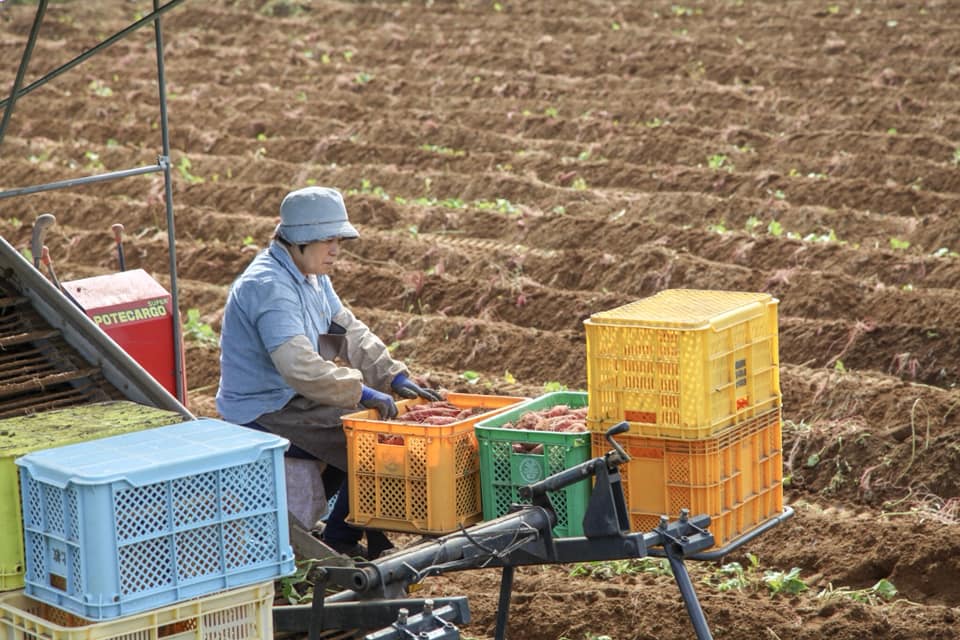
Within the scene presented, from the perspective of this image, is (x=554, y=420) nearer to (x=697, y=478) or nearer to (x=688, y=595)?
(x=697, y=478)

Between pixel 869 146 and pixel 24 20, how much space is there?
53.5 feet

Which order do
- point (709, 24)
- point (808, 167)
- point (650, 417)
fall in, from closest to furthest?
point (650, 417)
point (808, 167)
point (709, 24)

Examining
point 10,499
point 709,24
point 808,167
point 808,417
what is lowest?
point 808,417

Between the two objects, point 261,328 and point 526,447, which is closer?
point 526,447

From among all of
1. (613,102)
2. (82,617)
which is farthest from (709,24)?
(82,617)

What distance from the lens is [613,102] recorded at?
16.6m

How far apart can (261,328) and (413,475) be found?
2.77 feet

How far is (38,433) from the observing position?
173 inches

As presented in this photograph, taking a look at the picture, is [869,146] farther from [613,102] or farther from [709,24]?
[709,24]

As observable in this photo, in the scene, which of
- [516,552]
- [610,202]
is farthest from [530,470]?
[610,202]

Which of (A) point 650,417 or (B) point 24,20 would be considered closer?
(A) point 650,417

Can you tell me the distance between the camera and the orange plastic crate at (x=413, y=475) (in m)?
4.99

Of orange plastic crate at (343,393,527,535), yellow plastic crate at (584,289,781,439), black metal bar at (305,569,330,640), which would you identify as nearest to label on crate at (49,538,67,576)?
black metal bar at (305,569,330,640)

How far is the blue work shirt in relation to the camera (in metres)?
5.38
